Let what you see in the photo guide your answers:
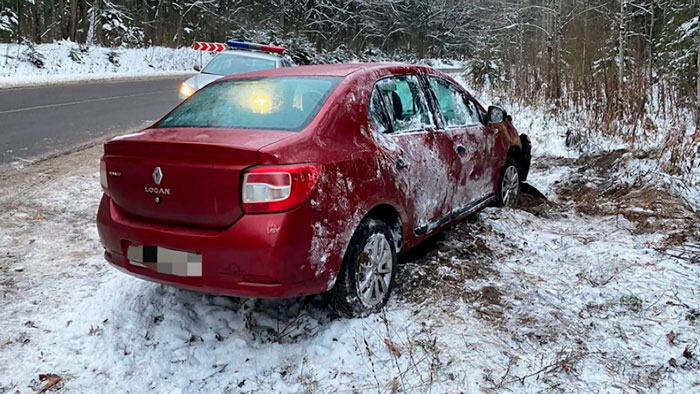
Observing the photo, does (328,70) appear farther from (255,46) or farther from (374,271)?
(255,46)

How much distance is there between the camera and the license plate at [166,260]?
2848 mm

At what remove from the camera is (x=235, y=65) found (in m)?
10.7

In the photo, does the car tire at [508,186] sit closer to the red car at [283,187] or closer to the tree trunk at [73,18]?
the red car at [283,187]

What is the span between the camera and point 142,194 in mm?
3020

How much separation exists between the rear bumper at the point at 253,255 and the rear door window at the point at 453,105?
2173 millimetres

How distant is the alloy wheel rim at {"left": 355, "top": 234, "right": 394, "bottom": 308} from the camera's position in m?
3.26

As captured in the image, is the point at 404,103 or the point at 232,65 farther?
the point at 232,65

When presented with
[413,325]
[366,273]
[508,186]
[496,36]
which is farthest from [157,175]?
[496,36]

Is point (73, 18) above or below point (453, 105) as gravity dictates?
above

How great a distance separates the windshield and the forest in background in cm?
617

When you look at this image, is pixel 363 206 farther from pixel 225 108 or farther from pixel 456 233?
pixel 456 233

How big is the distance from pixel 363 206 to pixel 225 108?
1.18 metres

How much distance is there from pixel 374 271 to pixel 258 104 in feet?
4.43

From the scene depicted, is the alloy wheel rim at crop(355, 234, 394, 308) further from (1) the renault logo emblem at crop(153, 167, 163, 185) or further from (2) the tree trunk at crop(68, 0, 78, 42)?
(2) the tree trunk at crop(68, 0, 78, 42)
